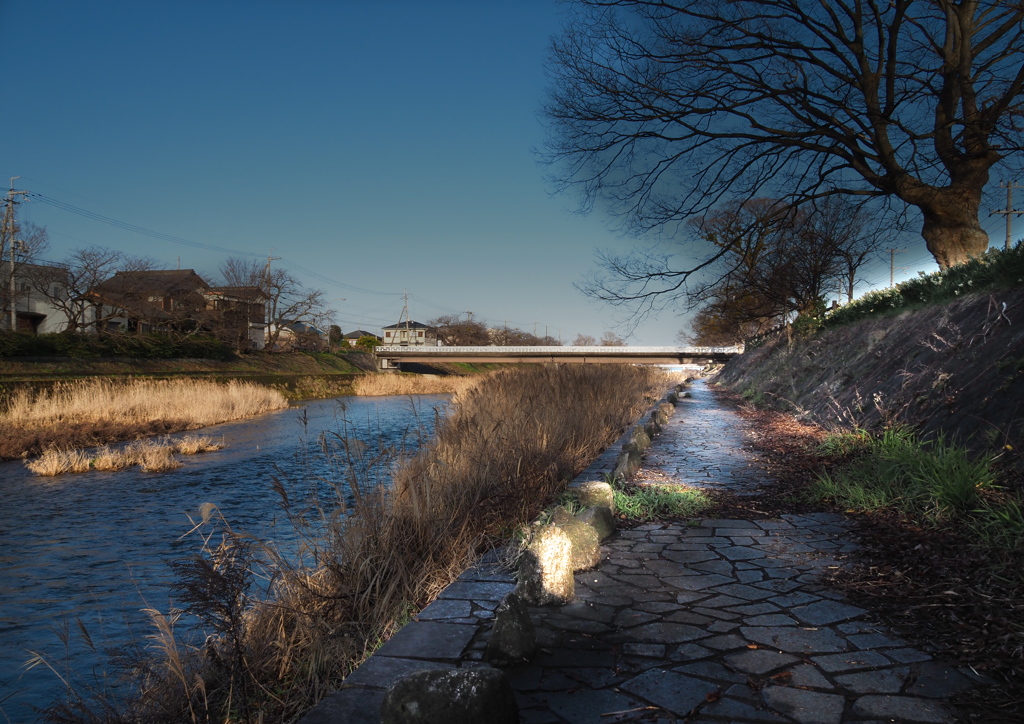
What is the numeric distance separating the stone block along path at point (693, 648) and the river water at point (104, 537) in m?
1.52

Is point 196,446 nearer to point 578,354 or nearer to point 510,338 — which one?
point 578,354

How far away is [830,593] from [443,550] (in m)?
2.48

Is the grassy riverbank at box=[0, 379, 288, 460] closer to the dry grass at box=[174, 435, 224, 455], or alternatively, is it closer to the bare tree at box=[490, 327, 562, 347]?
the dry grass at box=[174, 435, 224, 455]

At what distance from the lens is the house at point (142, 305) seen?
1496 inches

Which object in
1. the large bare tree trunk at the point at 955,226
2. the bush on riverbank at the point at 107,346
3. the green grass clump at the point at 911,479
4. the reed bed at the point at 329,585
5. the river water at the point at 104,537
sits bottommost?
the river water at the point at 104,537

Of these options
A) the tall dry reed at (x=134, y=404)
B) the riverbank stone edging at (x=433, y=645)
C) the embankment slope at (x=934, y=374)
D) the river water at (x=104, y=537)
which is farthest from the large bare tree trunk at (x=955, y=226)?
the tall dry reed at (x=134, y=404)

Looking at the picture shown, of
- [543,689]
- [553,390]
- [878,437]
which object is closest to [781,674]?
[543,689]

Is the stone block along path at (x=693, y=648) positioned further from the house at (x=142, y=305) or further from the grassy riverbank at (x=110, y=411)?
the house at (x=142, y=305)

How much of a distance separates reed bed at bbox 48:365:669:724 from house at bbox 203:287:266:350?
1630 inches

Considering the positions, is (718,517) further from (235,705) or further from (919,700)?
(235,705)

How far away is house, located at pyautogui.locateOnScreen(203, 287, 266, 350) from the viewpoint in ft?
144

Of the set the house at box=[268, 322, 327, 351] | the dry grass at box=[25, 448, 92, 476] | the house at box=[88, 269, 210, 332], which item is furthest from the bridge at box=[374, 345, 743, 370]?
the dry grass at box=[25, 448, 92, 476]

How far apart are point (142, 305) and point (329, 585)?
1879 inches

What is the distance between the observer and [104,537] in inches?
302
